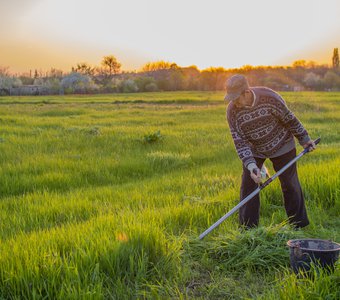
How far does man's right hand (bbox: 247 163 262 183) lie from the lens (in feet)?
13.5

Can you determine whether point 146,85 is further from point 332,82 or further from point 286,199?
point 286,199

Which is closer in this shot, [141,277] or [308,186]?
[141,277]

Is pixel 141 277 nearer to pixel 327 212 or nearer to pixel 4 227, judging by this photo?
pixel 4 227

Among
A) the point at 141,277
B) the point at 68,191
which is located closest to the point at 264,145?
the point at 141,277

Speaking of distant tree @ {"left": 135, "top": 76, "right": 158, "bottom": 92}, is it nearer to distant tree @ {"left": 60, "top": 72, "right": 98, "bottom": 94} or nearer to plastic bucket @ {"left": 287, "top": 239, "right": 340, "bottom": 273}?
distant tree @ {"left": 60, "top": 72, "right": 98, "bottom": 94}

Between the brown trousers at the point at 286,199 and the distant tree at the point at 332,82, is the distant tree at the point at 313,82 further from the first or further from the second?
the brown trousers at the point at 286,199

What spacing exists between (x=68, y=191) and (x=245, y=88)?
3706 millimetres

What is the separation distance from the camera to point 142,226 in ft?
12.3

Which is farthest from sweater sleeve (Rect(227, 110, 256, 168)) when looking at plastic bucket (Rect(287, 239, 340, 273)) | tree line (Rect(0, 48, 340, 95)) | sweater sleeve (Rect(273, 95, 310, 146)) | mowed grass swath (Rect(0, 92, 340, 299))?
tree line (Rect(0, 48, 340, 95))

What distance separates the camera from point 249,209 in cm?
458

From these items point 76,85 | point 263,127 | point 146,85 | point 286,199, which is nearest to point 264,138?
point 263,127

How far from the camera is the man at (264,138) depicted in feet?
14.5

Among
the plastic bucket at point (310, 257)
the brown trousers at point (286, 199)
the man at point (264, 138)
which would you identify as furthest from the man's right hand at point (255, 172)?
the plastic bucket at point (310, 257)

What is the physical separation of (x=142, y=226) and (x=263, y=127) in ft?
5.49
